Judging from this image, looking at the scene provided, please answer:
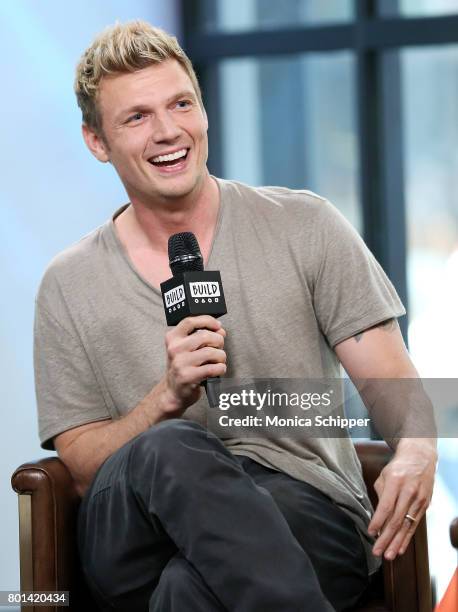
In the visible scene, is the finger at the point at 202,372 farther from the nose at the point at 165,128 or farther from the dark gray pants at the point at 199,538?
the nose at the point at 165,128

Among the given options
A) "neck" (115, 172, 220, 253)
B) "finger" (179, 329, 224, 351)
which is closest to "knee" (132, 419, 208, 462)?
"finger" (179, 329, 224, 351)

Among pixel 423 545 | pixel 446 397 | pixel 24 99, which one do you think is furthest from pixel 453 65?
pixel 423 545

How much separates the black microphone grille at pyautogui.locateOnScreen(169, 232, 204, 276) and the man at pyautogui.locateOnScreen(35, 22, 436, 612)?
0.11m

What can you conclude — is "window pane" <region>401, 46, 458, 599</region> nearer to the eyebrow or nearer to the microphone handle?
the eyebrow

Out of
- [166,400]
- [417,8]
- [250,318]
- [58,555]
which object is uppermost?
[417,8]

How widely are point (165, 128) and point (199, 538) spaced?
30.5 inches

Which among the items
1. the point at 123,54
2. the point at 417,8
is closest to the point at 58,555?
the point at 123,54

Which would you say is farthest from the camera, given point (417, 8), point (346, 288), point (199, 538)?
point (417, 8)

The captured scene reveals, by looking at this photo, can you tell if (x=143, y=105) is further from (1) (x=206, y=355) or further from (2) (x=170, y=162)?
(1) (x=206, y=355)

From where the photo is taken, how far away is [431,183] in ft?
14.2

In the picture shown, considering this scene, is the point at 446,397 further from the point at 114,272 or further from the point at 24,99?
the point at 24,99

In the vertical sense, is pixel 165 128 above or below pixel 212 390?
above

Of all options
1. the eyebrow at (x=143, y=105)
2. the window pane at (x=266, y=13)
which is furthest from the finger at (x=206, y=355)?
the window pane at (x=266, y=13)

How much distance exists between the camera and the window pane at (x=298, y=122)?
4375mm
